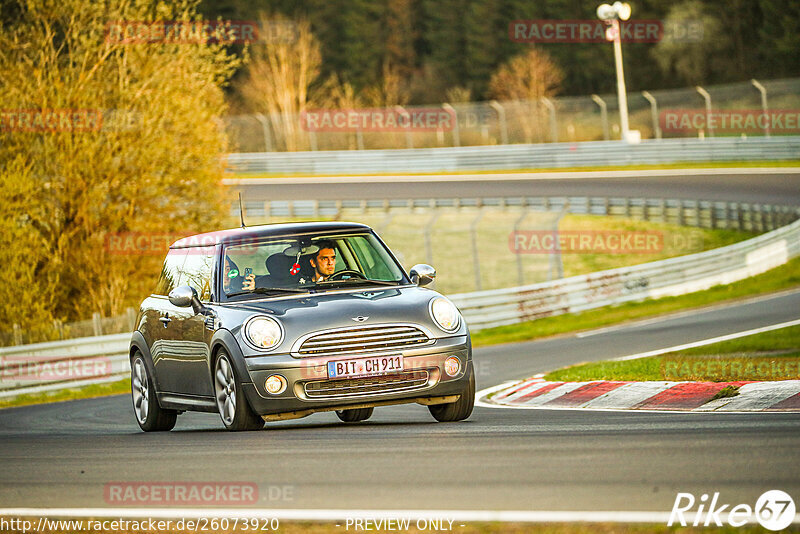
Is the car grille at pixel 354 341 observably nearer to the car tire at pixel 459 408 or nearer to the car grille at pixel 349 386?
the car grille at pixel 349 386

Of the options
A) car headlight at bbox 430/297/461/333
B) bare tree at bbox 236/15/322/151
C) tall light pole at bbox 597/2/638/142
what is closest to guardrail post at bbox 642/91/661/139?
tall light pole at bbox 597/2/638/142

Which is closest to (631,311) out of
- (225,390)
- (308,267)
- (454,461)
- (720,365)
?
(720,365)

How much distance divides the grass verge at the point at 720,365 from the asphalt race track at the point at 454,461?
206 centimetres

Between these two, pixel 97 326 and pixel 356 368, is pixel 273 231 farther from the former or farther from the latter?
pixel 97 326

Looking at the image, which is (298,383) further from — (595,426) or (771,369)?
(771,369)

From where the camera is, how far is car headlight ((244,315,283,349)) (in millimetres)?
9008

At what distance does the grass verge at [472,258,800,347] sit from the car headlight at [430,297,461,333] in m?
13.9

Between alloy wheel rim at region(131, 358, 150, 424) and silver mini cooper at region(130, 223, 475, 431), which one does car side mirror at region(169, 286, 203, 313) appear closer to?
silver mini cooper at region(130, 223, 475, 431)

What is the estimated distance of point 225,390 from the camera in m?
9.49

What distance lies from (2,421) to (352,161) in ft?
134

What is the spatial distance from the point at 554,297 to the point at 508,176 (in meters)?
23.1

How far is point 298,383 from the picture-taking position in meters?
8.98

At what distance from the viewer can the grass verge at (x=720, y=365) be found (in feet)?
38.1

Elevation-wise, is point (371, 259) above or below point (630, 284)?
above
